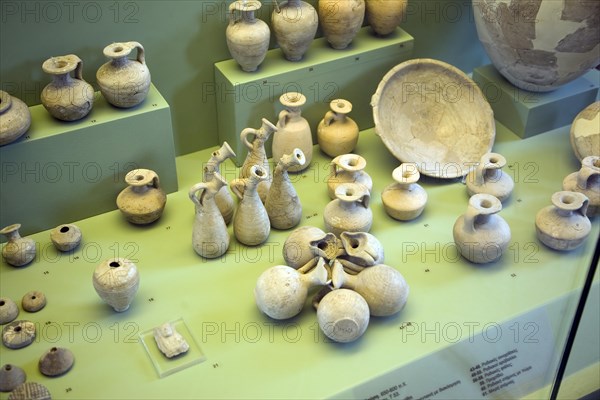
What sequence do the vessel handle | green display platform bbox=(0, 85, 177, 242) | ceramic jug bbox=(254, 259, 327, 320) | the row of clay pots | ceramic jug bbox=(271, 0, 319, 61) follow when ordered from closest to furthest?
ceramic jug bbox=(254, 259, 327, 320) → the vessel handle → green display platform bbox=(0, 85, 177, 242) → the row of clay pots → ceramic jug bbox=(271, 0, 319, 61)

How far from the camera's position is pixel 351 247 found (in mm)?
4047

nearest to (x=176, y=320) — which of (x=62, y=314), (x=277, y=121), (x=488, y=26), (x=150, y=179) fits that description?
(x=62, y=314)

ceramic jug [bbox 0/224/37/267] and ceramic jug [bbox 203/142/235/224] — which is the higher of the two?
ceramic jug [bbox 203/142/235/224]

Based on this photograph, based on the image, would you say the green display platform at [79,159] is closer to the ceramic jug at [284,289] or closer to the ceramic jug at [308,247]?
the ceramic jug at [308,247]

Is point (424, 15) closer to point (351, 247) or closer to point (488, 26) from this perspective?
point (488, 26)

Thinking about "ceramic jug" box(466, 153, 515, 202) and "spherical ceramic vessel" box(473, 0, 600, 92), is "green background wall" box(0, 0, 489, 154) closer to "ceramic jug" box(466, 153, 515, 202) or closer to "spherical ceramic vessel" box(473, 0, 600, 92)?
"spherical ceramic vessel" box(473, 0, 600, 92)

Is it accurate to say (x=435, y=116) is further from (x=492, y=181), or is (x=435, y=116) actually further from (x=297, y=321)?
(x=297, y=321)

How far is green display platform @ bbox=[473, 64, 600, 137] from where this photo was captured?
5090mm

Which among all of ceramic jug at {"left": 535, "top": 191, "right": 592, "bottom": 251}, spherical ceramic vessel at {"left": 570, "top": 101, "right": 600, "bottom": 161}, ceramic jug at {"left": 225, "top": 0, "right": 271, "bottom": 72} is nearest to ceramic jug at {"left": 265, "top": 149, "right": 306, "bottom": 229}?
ceramic jug at {"left": 225, "top": 0, "right": 271, "bottom": 72}

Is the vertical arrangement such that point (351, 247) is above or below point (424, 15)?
below

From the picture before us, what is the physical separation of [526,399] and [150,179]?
217 centimetres

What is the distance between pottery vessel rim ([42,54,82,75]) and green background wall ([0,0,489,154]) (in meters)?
0.15

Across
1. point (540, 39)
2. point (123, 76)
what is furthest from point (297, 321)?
point (540, 39)

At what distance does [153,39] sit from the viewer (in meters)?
4.61
